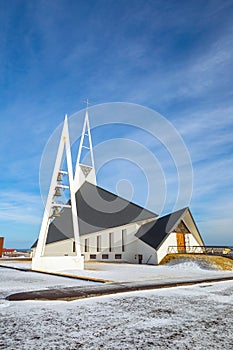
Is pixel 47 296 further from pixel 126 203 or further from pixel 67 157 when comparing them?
pixel 126 203

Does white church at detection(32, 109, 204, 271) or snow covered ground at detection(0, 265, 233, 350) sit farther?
white church at detection(32, 109, 204, 271)

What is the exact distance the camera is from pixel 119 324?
209 inches

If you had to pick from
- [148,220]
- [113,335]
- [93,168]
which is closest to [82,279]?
[113,335]

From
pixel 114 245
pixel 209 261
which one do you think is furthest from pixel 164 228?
pixel 209 261

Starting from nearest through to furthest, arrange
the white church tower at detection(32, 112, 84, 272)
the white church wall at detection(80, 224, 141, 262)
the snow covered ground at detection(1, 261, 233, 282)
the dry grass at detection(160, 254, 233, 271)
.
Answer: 1. the snow covered ground at detection(1, 261, 233, 282)
2. the white church tower at detection(32, 112, 84, 272)
3. the dry grass at detection(160, 254, 233, 271)
4. the white church wall at detection(80, 224, 141, 262)

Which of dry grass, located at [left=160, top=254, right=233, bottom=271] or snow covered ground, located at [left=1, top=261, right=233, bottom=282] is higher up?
dry grass, located at [left=160, top=254, right=233, bottom=271]

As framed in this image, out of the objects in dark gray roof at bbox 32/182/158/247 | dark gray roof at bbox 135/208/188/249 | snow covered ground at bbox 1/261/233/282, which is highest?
dark gray roof at bbox 32/182/158/247

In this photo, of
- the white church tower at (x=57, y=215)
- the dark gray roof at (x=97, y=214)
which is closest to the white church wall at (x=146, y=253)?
the dark gray roof at (x=97, y=214)

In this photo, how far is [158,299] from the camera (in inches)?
317

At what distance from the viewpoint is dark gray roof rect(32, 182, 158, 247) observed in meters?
32.6

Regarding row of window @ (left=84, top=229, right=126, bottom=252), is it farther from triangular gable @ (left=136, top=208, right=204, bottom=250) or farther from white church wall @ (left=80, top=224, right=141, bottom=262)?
triangular gable @ (left=136, top=208, right=204, bottom=250)

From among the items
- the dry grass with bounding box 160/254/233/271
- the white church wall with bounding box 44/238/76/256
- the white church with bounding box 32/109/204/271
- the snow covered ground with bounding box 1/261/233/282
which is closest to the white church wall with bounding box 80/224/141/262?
Result: the white church with bounding box 32/109/204/271

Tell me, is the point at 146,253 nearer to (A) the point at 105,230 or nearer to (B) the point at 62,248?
(A) the point at 105,230

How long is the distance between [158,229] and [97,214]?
399 inches
